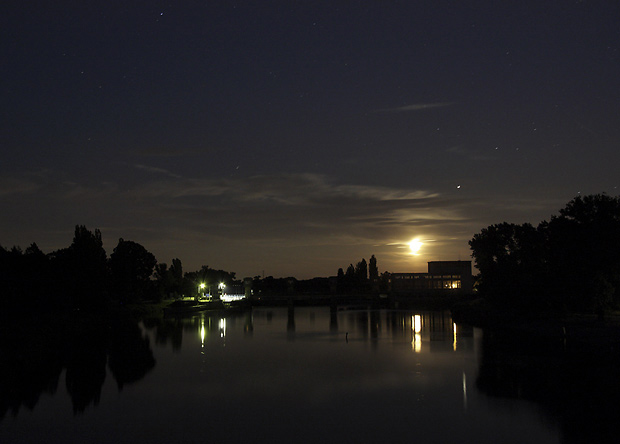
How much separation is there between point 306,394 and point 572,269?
5857cm

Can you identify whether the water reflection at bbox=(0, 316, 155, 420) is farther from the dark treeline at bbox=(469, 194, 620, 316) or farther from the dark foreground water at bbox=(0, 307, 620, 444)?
the dark treeline at bbox=(469, 194, 620, 316)

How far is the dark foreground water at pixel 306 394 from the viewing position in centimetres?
3388

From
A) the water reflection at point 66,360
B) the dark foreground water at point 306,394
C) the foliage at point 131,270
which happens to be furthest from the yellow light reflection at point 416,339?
the foliage at point 131,270

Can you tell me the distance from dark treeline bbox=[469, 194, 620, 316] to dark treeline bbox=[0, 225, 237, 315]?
73.6 meters

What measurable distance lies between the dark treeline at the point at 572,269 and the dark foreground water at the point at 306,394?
1603 centimetres

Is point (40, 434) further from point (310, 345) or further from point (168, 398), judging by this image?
point (310, 345)

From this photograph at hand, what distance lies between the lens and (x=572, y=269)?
87562 mm

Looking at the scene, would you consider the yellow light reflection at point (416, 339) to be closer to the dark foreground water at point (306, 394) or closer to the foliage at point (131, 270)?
the dark foreground water at point (306, 394)

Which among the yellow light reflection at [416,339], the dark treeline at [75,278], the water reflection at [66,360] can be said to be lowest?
the yellow light reflection at [416,339]

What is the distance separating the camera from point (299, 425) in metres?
35.5

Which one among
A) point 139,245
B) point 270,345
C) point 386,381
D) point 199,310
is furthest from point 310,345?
point 139,245

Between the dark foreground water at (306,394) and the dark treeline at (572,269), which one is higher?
the dark treeline at (572,269)

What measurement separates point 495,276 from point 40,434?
92970 millimetres

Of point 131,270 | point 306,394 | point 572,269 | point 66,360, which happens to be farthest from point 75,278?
point 572,269
